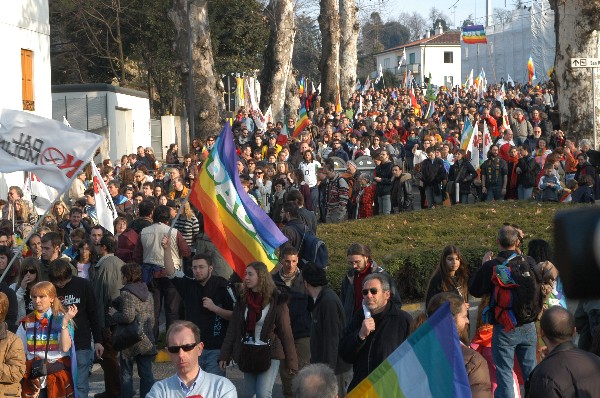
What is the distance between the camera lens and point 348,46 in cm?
4494

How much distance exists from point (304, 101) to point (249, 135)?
13.1 m

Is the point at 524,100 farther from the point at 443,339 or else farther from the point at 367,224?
the point at 443,339

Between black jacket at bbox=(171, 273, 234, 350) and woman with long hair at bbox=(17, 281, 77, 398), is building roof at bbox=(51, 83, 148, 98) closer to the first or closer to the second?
black jacket at bbox=(171, 273, 234, 350)

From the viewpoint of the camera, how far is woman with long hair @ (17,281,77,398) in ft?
27.2

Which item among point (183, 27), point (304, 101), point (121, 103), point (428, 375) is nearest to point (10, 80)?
point (183, 27)

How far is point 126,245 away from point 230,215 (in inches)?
116

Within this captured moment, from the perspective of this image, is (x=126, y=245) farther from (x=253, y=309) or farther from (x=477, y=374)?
(x=477, y=374)

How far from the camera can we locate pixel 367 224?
1728cm

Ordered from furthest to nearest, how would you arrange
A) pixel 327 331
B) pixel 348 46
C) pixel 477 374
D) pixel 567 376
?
pixel 348 46, pixel 327 331, pixel 477 374, pixel 567 376

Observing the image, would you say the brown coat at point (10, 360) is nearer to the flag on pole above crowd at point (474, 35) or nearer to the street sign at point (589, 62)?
the street sign at point (589, 62)

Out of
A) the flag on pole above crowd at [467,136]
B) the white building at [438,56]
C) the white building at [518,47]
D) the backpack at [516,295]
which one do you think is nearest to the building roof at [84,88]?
the flag on pole above crowd at [467,136]

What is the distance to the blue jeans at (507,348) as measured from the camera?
27.6 feet

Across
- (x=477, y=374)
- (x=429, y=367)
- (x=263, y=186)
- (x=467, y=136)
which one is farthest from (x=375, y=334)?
(x=467, y=136)

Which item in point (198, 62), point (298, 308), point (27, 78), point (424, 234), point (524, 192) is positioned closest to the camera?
point (298, 308)
